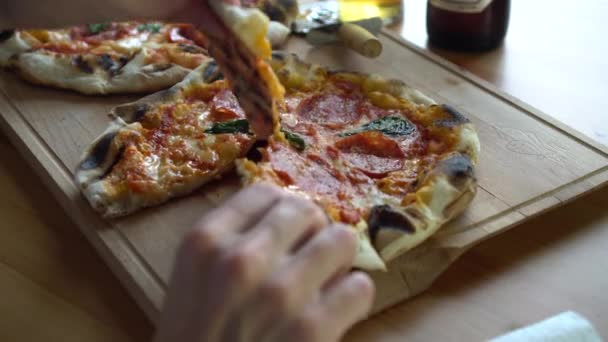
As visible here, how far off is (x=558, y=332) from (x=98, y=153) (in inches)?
42.9

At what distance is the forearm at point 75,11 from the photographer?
170 cm

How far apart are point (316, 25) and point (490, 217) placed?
3.27 ft

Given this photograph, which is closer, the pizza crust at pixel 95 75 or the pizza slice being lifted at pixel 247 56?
the pizza slice being lifted at pixel 247 56

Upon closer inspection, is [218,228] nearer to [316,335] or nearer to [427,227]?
[316,335]

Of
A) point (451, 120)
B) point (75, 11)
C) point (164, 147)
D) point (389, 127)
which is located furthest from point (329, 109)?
point (75, 11)

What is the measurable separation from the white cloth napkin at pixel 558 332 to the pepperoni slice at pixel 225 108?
90 centimetres

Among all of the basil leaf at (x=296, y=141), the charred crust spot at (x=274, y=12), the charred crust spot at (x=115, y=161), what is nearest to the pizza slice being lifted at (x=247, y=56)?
the basil leaf at (x=296, y=141)

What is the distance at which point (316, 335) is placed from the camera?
86 centimetres

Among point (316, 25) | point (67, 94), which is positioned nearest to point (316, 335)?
point (67, 94)

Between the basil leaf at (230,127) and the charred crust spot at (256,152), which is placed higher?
the basil leaf at (230,127)

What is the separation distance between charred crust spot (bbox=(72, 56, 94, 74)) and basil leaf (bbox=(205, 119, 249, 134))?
0.50m

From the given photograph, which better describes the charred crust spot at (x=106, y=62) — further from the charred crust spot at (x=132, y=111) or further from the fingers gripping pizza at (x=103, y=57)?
the charred crust spot at (x=132, y=111)

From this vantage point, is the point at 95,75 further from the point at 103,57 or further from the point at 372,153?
the point at 372,153

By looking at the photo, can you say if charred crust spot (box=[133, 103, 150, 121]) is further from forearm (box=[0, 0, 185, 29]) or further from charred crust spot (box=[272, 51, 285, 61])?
charred crust spot (box=[272, 51, 285, 61])
